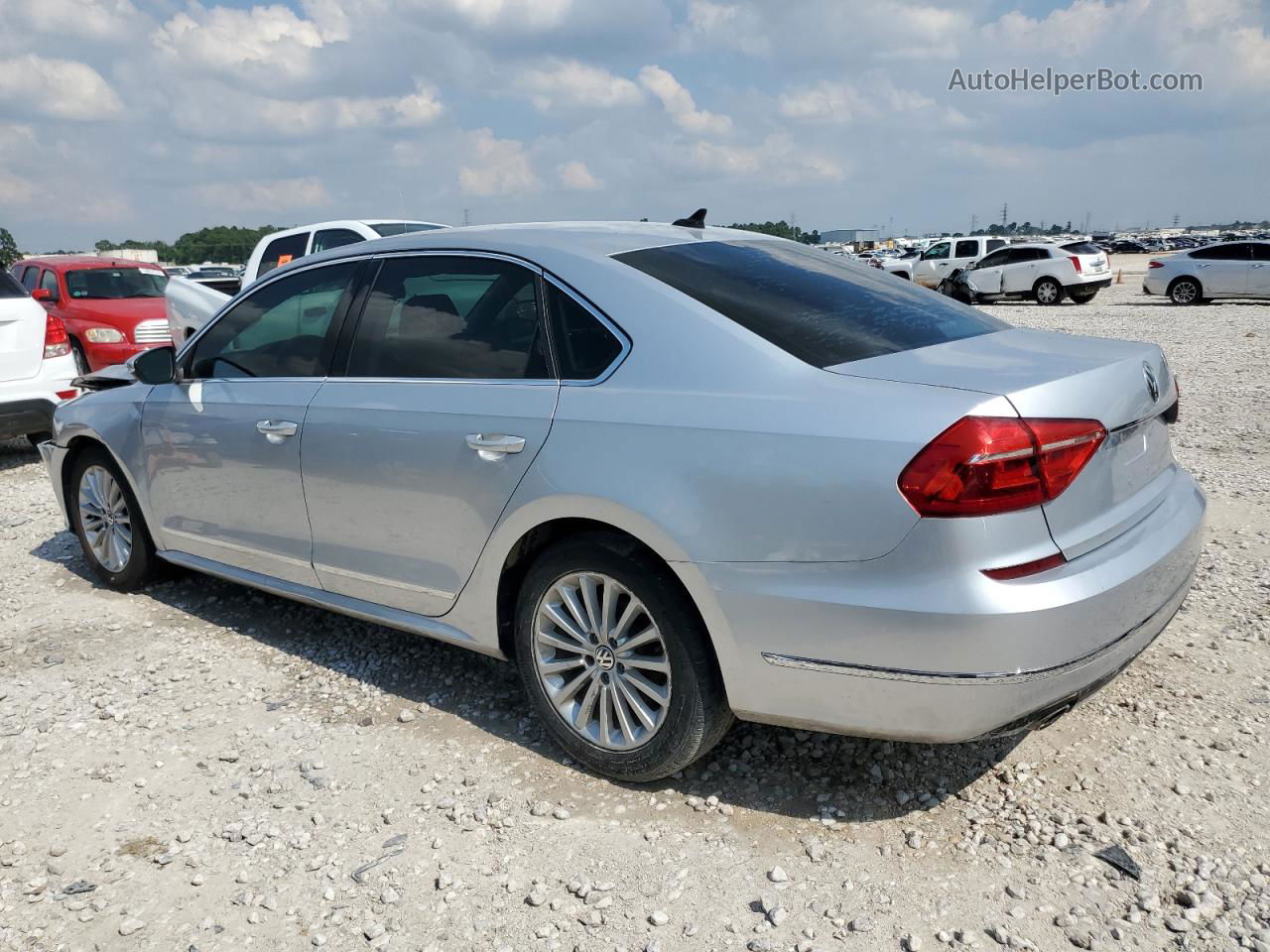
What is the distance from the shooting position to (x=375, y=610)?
150 inches

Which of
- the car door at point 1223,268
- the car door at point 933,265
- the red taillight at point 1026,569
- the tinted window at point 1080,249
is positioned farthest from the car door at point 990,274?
the red taillight at point 1026,569

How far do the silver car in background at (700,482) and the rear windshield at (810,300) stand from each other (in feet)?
0.05

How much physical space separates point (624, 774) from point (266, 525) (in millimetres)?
1872

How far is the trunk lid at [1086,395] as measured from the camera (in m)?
2.57

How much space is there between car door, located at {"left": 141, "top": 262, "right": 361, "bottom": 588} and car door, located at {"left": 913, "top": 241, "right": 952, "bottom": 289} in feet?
94.1

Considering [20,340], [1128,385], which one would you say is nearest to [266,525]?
[1128,385]

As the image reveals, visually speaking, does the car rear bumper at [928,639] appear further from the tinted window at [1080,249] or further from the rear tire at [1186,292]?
the tinted window at [1080,249]

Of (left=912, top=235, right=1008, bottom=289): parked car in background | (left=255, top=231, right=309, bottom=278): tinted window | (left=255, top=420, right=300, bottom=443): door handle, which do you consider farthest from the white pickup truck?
(left=912, top=235, right=1008, bottom=289): parked car in background

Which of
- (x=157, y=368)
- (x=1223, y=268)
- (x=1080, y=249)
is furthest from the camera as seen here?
(x=1080, y=249)

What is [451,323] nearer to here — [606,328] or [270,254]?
[606,328]

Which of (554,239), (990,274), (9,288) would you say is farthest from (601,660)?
(990,274)

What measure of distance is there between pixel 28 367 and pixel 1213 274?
23133 mm

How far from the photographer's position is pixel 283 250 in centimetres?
1114

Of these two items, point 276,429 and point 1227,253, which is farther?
point 1227,253
